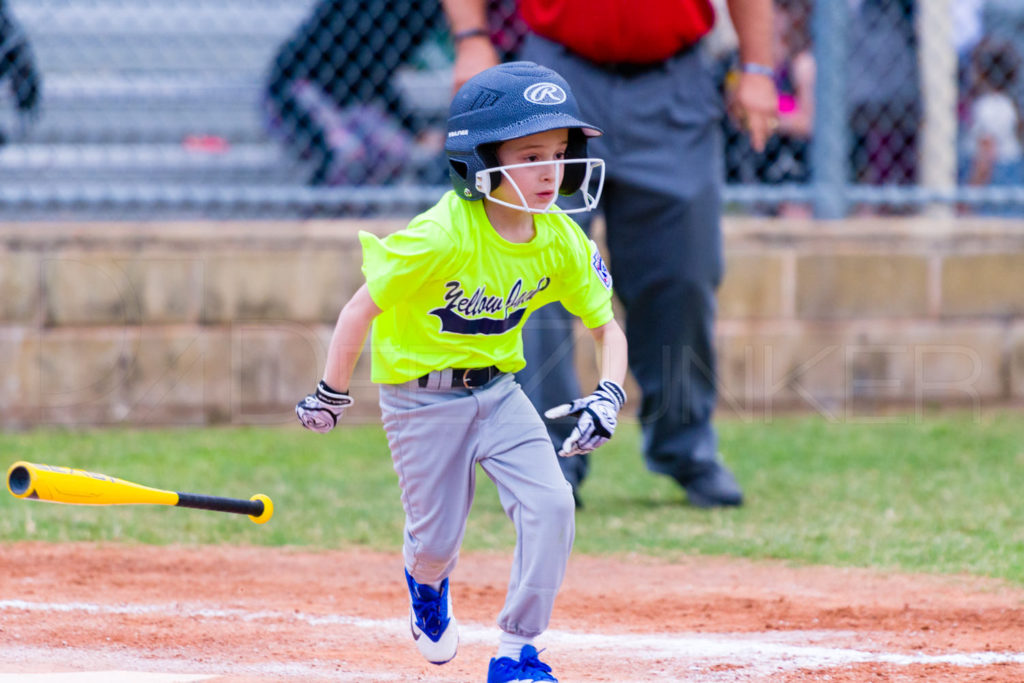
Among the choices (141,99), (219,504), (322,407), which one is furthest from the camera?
(141,99)

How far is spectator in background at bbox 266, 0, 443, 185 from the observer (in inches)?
267

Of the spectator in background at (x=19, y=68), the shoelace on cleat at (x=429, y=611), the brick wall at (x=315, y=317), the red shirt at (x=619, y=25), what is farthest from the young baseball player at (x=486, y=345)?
the spectator in background at (x=19, y=68)

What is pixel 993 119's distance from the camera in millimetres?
7258

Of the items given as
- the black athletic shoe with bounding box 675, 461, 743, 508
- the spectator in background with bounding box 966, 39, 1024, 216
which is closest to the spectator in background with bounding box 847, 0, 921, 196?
the spectator in background with bounding box 966, 39, 1024, 216

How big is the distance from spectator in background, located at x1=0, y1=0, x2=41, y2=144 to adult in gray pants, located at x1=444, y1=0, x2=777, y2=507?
262cm

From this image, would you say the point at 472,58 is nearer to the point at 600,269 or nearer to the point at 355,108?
the point at 600,269

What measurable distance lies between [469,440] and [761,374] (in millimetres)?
3830

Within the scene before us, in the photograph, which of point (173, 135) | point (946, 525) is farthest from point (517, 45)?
point (946, 525)

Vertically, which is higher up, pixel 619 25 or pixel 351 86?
pixel 619 25

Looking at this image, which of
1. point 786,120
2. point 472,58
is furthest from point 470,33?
point 786,120

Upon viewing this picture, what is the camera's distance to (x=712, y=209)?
4.91 m

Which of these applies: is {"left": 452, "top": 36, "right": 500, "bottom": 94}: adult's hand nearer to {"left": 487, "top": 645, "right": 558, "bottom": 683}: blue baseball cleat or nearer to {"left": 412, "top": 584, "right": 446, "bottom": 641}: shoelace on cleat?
{"left": 412, "top": 584, "right": 446, "bottom": 641}: shoelace on cleat

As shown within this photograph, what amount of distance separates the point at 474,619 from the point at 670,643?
0.59 metres

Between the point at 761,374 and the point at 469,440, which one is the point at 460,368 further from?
the point at 761,374
